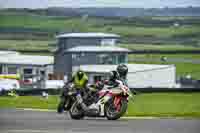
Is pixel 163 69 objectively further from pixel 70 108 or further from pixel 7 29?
pixel 70 108

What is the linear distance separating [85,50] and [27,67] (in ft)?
12.6

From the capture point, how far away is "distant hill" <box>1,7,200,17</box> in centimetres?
1806

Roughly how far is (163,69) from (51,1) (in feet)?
19.6

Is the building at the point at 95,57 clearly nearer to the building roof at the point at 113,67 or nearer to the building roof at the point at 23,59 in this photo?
the building roof at the point at 113,67

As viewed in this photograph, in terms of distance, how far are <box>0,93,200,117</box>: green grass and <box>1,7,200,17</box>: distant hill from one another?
2.28 m

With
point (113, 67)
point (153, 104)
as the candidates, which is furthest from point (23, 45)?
point (153, 104)

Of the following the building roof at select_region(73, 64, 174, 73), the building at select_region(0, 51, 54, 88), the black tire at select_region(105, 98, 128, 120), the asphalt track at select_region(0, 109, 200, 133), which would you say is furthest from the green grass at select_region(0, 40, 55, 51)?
the asphalt track at select_region(0, 109, 200, 133)

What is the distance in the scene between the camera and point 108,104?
13.9m

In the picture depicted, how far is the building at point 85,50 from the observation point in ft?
64.8

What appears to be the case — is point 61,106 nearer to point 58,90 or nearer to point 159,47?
point 58,90

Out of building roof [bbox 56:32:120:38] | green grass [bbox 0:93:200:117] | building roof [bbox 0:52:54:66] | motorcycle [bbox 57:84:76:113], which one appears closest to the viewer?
motorcycle [bbox 57:84:76:113]

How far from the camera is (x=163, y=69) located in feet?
72.4

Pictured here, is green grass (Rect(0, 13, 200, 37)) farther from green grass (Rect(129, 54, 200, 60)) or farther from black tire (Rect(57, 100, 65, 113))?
black tire (Rect(57, 100, 65, 113))

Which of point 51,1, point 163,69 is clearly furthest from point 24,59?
point 51,1
